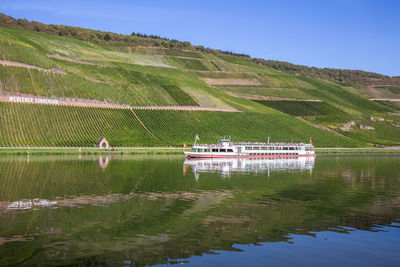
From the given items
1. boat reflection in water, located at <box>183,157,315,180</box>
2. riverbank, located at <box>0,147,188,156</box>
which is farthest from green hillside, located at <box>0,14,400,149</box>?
boat reflection in water, located at <box>183,157,315,180</box>

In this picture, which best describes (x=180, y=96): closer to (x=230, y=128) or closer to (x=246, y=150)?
(x=230, y=128)

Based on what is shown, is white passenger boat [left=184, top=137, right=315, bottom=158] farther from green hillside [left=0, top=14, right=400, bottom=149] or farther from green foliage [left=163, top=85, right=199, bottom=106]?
green foliage [left=163, top=85, right=199, bottom=106]

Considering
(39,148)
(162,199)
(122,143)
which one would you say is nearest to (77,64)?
(122,143)

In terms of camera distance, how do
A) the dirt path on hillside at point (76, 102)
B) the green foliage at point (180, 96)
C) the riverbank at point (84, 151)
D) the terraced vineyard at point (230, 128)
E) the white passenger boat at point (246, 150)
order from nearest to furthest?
the riverbank at point (84, 151) < the white passenger boat at point (246, 150) < the dirt path on hillside at point (76, 102) < the terraced vineyard at point (230, 128) < the green foliage at point (180, 96)

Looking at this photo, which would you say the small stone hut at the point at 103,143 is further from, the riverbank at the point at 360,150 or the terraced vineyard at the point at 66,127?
the riverbank at the point at 360,150

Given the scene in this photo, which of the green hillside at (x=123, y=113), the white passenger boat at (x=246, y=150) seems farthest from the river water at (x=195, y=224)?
the green hillside at (x=123, y=113)

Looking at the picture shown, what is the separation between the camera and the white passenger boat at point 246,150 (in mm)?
101312

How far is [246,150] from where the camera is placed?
11125cm

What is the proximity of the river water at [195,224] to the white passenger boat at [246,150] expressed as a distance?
183 ft

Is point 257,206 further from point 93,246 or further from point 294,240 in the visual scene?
point 93,246

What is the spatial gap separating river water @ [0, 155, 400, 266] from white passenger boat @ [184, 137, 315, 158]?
55869 mm

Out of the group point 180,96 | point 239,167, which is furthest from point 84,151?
point 180,96

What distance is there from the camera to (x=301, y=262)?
19.7 m

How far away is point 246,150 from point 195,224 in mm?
85921
